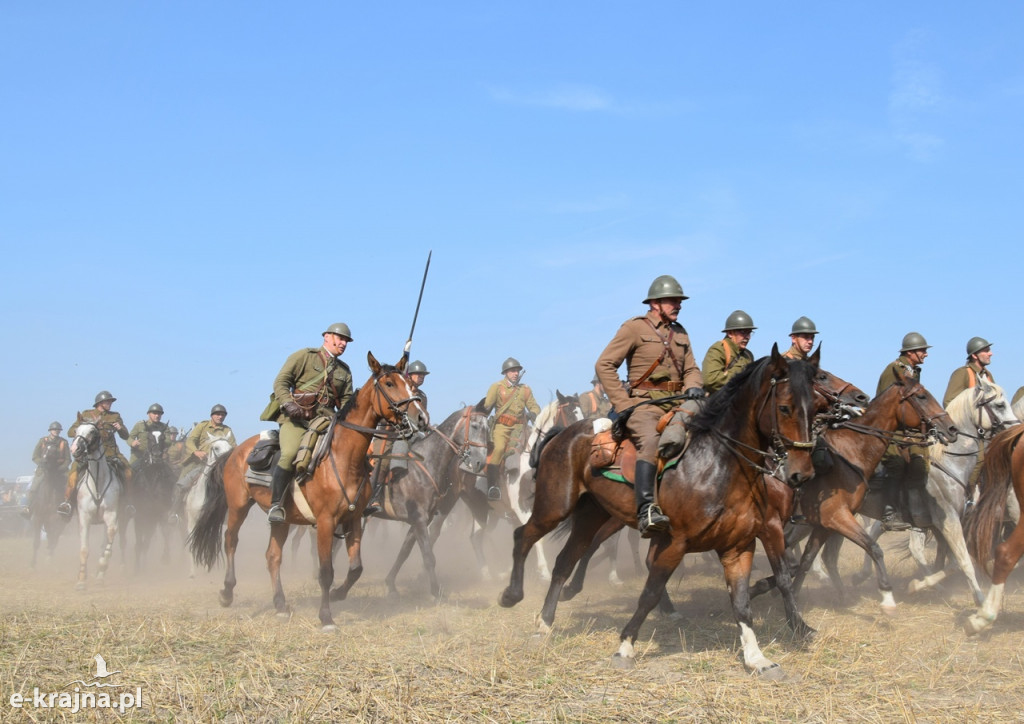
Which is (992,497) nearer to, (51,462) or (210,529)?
(210,529)

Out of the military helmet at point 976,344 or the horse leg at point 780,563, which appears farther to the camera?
the military helmet at point 976,344

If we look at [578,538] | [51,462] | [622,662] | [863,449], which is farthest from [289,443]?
[51,462]

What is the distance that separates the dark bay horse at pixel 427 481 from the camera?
13.3 m

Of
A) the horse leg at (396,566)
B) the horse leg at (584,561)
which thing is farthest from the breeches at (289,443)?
the horse leg at (584,561)

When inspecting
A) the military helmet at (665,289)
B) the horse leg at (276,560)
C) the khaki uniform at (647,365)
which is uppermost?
the military helmet at (665,289)

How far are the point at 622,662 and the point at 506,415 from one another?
28.2 ft

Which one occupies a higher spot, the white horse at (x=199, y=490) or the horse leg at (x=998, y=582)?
the white horse at (x=199, y=490)

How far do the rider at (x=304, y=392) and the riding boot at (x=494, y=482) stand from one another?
4.36 metres

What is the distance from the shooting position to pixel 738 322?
10.3m

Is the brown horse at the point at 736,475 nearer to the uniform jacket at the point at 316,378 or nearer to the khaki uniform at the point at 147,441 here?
the uniform jacket at the point at 316,378

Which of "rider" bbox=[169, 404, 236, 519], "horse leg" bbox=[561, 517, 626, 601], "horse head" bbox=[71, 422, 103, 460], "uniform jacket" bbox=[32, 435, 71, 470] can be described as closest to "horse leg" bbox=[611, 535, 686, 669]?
"horse leg" bbox=[561, 517, 626, 601]

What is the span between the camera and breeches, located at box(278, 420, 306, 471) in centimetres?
1053

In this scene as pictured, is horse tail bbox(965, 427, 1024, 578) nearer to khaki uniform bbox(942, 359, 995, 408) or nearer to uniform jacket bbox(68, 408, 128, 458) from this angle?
khaki uniform bbox(942, 359, 995, 408)

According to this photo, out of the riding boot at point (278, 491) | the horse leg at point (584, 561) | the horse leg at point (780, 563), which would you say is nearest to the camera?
the horse leg at point (780, 563)
